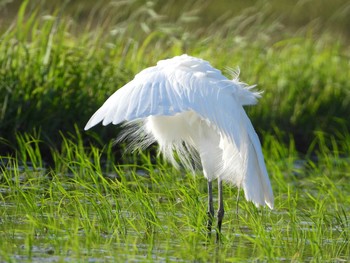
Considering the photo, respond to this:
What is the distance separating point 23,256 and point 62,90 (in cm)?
381

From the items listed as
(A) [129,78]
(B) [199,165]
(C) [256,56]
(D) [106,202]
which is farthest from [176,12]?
(D) [106,202]

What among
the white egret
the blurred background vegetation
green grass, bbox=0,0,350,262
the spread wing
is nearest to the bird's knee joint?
the white egret

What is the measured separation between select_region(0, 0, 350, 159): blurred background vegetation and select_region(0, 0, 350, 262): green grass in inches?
0.6

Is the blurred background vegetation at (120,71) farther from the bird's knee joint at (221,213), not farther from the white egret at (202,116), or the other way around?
the bird's knee joint at (221,213)

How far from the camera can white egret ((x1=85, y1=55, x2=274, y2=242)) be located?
4.75m

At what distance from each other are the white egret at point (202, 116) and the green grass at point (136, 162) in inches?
8.5

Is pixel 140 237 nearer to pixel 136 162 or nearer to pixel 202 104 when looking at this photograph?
pixel 202 104

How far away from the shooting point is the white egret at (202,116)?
4754mm

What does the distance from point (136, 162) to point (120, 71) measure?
3.99ft

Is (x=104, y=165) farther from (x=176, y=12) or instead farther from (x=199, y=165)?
(x=176, y=12)

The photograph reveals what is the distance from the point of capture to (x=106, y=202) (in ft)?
16.7

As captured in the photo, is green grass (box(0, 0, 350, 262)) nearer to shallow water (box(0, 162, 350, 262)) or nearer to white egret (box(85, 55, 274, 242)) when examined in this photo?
shallow water (box(0, 162, 350, 262))

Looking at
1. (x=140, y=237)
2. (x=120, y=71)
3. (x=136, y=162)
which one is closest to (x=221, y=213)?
(x=140, y=237)

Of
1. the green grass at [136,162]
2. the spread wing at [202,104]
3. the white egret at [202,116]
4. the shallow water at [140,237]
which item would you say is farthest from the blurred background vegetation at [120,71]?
the shallow water at [140,237]
